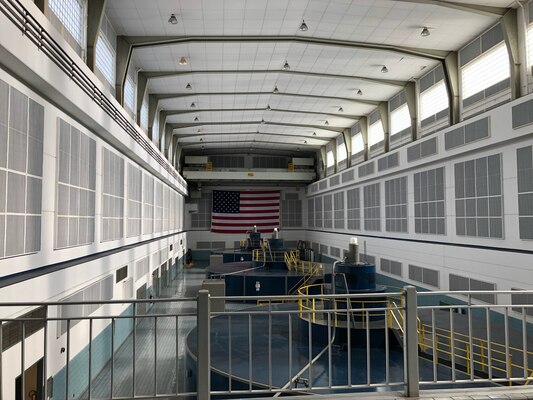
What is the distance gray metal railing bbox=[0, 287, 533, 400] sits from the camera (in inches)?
201

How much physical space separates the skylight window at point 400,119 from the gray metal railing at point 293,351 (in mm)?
9723

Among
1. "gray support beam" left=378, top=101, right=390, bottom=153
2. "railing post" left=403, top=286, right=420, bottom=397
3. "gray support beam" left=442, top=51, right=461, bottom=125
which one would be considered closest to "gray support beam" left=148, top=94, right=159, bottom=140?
"gray support beam" left=378, top=101, right=390, bottom=153

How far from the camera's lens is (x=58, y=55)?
7.82m

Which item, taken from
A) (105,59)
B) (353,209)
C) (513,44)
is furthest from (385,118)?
(105,59)

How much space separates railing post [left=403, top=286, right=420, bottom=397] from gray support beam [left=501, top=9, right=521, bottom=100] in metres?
9.44

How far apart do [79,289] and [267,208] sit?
30.4 metres

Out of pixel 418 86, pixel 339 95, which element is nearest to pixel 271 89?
pixel 339 95

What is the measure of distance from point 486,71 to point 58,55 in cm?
1260

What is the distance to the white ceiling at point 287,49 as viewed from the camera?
12.1 m

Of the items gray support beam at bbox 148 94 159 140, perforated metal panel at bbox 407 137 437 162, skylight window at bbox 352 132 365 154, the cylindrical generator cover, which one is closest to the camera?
→ the cylindrical generator cover

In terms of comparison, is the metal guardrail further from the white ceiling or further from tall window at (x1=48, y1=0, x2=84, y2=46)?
the white ceiling

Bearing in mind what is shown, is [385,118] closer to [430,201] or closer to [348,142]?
[430,201]

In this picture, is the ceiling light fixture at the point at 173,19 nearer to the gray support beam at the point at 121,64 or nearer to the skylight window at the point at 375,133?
the gray support beam at the point at 121,64

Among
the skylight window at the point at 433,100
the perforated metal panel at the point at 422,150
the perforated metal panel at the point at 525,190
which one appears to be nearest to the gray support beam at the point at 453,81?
the skylight window at the point at 433,100
